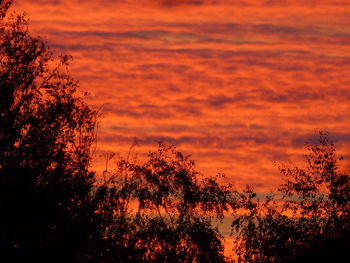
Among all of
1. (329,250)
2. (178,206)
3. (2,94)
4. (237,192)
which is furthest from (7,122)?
(237,192)

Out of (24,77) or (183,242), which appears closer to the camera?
(24,77)

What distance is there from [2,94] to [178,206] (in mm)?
35468

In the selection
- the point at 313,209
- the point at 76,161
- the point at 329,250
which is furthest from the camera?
the point at 313,209

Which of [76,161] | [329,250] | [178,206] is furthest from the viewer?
[178,206]

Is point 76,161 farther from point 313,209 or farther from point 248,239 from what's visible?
point 248,239

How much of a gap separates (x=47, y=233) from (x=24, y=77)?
35.9 feet

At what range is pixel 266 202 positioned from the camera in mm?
90750

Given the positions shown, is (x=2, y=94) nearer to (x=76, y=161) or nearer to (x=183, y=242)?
(x=76, y=161)

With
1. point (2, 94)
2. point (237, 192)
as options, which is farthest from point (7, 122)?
point (237, 192)

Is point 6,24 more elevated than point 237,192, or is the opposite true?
point 6,24

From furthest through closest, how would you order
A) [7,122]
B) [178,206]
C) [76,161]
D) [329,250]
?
[178,206] → [76,161] → [7,122] → [329,250]

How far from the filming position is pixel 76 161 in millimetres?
59844

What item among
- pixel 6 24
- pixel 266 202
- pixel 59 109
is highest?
pixel 6 24

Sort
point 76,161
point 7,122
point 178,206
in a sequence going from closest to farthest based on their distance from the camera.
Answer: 1. point 7,122
2. point 76,161
3. point 178,206
